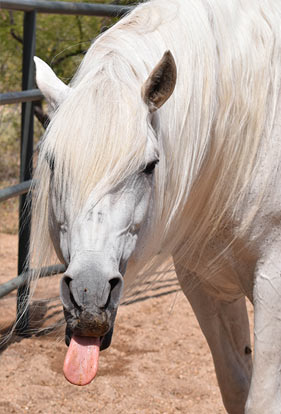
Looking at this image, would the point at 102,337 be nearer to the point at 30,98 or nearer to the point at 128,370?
the point at 128,370

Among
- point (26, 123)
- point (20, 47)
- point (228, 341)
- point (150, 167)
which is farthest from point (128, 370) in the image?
point (20, 47)

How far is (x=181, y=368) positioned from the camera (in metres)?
3.37

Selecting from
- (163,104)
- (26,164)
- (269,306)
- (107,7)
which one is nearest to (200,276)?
(269,306)

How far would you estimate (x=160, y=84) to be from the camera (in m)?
1.74

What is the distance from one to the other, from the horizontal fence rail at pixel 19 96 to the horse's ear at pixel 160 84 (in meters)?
1.49

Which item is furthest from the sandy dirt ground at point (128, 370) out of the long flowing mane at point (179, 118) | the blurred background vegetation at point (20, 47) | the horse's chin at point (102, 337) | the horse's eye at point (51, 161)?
the blurred background vegetation at point (20, 47)

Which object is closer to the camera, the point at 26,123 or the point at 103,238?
the point at 103,238

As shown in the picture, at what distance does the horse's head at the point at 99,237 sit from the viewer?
5.17 feet

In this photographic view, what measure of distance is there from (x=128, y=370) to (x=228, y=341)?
2.87 feet

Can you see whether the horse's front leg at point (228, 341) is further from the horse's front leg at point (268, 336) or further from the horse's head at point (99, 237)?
the horse's head at point (99, 237)

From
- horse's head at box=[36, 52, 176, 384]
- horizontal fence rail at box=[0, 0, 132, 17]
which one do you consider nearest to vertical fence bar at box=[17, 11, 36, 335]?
horizontal fence rail at box=[0, 0, 132, 17]

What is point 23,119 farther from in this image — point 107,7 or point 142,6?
point 142,6

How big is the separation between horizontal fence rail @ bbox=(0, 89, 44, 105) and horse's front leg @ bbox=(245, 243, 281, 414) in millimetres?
1554

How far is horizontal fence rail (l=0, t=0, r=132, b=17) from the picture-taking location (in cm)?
330
